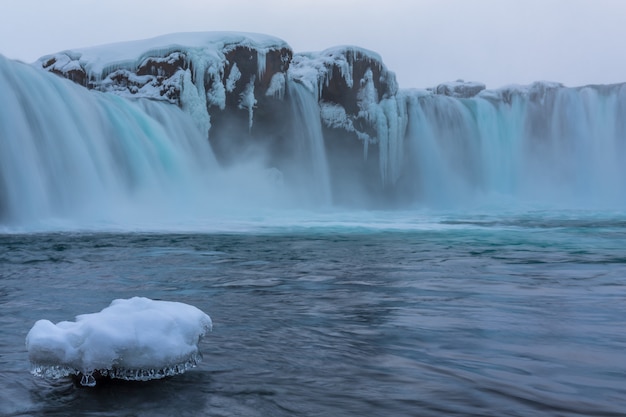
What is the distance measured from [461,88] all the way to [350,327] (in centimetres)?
3702

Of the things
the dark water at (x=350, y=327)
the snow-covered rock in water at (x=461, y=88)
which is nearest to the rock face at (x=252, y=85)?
the snow-covered rock in water at (x=461, y=88)

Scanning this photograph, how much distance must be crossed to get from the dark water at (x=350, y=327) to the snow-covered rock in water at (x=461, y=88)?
30785mm

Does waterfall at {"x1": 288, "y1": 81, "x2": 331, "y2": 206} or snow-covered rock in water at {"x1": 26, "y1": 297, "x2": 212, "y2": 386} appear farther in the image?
waterfall at {"x1": 288, "y1": 81, "x2": 331, "y2": 206}

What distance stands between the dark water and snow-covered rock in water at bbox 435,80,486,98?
101 ft

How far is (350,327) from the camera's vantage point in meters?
4.22

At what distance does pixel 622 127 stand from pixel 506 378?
3332 cm

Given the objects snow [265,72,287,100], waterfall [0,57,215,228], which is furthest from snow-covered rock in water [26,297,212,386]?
snow [265,72,287,100]

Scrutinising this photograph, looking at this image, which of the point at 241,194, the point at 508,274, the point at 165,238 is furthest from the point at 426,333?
the point at 241,194

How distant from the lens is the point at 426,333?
4.05m

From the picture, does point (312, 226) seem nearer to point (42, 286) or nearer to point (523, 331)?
point (42, 286)

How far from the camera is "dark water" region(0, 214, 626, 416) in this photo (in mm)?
2789

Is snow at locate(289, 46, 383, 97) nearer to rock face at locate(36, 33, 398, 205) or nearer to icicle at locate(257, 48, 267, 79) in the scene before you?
rock face at locate(36, 33, 398, 205)

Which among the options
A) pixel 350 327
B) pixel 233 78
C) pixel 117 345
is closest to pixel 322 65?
pixel 233 78

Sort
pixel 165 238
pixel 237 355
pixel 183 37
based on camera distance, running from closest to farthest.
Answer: pixel 237 355 < pixel 165 238 < pixel 183 37
